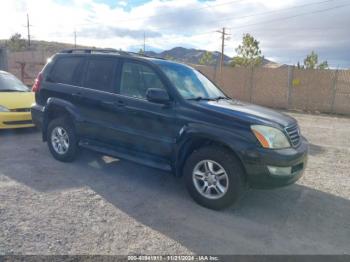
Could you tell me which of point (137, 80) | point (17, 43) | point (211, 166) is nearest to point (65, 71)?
point (137, 80)

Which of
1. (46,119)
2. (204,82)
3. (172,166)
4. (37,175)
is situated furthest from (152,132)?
(46,119)

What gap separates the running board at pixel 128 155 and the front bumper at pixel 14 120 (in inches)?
107

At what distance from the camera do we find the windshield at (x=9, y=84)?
7.94 meters

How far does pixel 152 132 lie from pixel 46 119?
2343 mm

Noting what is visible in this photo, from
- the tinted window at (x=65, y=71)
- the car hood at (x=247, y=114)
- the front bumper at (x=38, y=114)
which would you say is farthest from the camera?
the front bumper at (x=38, y=114)

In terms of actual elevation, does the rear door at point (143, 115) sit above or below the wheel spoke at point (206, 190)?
above

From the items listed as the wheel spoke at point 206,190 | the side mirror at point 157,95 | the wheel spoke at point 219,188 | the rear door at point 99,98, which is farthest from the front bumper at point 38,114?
the wheel spoke at point 219,188

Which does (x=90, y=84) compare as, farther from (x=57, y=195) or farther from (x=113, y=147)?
(x=57, y=195)

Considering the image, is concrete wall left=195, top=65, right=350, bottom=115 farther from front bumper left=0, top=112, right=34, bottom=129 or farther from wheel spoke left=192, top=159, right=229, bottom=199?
wheel spoke left=192, top=159, right=229, bottom=199

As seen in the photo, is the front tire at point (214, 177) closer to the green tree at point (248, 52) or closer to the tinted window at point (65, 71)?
the tinted window at point (65, 71)

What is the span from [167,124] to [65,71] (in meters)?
2.46

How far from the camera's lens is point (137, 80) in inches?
181

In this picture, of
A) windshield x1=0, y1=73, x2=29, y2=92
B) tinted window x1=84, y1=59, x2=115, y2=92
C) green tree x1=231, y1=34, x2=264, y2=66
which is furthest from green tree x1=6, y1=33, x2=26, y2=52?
tinted window x1=84, y1=59, x2=115, y2=92

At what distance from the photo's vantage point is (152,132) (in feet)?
14.2
